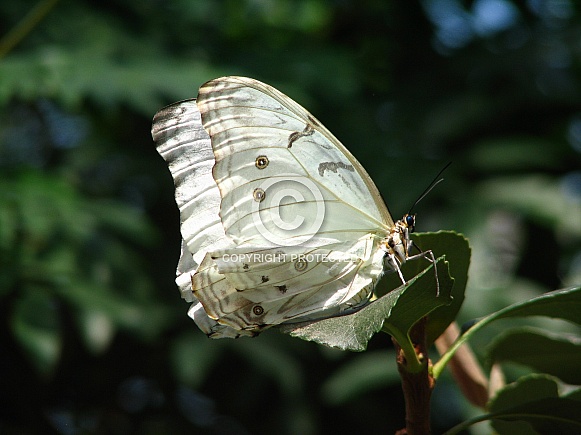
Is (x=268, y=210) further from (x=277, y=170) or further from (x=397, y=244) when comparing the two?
(x=397, y=244)

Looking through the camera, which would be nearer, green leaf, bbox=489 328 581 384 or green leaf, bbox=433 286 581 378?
A: green leaf, bbox=433 286 581 378

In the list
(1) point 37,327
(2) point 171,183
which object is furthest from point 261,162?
(2) point 171,183

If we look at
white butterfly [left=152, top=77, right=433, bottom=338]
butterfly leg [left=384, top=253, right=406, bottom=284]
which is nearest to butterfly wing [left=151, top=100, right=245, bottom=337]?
white butterfly [left=152, top=77, right=433, bottom=338]

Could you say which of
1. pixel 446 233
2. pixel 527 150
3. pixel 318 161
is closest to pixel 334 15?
pixel 527 150

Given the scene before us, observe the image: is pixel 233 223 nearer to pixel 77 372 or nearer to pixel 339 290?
pixel 339 290

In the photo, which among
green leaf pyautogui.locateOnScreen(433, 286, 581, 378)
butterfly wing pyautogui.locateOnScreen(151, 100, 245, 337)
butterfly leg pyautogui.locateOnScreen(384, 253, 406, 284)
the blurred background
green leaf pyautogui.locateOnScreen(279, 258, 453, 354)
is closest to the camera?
green leaf pyautogui.locateOnScreen(279, 258, 453, 354)

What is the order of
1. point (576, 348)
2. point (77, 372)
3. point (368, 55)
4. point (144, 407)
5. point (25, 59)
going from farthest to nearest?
point (368, 55)
point (144, 407)
point (77, 372)
point (25, 59)
point (576, 348)

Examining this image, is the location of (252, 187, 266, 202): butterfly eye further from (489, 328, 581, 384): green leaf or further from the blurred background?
the blurred background
